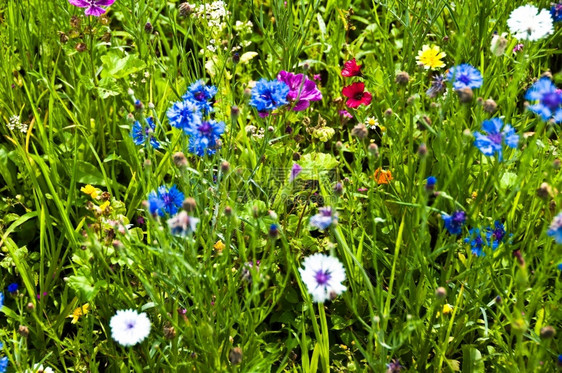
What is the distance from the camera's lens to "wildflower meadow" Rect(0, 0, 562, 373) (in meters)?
1.19

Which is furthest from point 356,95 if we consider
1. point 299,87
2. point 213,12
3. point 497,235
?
point 497,235

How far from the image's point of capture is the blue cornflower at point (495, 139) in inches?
45.1

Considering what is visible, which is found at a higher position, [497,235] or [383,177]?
[383,177]

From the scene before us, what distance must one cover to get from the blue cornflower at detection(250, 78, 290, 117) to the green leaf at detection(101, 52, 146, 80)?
0.55 meters

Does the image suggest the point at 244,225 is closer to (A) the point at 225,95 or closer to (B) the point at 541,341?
(A) the point at 225,95

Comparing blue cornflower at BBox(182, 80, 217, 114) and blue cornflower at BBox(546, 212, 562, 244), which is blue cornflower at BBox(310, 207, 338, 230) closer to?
blue cornflower at BBox(546, 212, 562, 244)

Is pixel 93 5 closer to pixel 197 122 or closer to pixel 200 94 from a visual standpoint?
pixel 200 94

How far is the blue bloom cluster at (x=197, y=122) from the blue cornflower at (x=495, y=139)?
1.66 ft

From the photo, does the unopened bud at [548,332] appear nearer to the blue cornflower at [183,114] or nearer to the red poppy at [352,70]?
the blue cornflower at [183,114]

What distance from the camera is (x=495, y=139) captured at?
1154 mm

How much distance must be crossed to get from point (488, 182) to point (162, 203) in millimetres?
639

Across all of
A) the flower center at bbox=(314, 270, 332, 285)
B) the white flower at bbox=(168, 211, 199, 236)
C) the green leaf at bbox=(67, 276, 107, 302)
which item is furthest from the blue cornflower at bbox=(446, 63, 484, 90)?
the green leaf at bbox=(67, 276, 107, 302)

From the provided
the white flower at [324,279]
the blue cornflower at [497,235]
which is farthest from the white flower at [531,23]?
the white flower at [324,279]

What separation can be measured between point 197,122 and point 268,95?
24 cm
